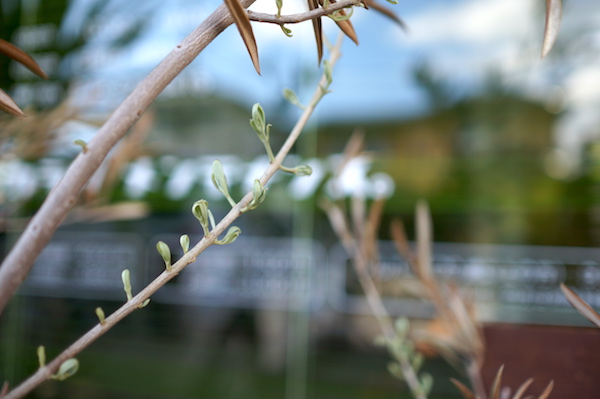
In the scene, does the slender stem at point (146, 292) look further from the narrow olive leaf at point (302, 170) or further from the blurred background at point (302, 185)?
the blurred background at point (302, 185)

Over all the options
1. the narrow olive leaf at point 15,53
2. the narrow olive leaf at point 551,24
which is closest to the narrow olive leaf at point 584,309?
the narrow olive leaf at point 551,24

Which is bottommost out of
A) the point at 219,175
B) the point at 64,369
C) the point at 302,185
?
Answer: the point at 64,369

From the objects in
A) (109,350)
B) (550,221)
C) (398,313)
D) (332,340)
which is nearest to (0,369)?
(109,350)

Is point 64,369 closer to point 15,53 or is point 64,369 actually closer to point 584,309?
point 15,53

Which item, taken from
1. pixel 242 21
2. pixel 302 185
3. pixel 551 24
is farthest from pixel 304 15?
pixel 302 185

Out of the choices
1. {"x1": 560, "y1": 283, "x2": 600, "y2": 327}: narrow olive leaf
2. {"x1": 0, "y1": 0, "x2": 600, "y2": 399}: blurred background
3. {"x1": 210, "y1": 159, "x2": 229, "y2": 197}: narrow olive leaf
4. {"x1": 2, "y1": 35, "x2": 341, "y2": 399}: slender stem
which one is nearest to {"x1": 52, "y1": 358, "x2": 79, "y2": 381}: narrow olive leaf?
{"x1": 2, "y1": 35, "x2": 341, "y2": 399}: slender stem

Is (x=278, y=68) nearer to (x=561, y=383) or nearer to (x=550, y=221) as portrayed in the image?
(x=550, y=221)
